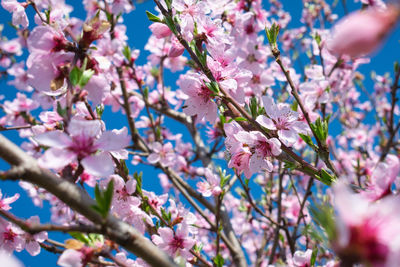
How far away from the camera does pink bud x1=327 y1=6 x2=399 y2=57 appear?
0.58m

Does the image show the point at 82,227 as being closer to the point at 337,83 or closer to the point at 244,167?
the point at 244,167

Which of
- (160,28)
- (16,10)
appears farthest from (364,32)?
(16,10)

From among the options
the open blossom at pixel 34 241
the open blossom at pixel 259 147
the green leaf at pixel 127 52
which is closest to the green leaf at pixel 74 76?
the open blossom at pixel 259 147

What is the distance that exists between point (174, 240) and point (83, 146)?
1.01 meters

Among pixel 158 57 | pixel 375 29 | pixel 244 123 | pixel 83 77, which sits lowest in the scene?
pixel 375 29

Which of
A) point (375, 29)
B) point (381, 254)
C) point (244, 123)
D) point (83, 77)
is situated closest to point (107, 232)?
point (83, 77)

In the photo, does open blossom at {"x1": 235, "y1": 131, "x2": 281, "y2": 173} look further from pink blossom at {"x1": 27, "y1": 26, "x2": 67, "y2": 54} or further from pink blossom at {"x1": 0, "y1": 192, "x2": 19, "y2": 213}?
pink blossom at {"x1": 0, "y1": 192, "x2": 19, "y2": 213}

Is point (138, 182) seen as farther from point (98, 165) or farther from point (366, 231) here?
point (366, 231)

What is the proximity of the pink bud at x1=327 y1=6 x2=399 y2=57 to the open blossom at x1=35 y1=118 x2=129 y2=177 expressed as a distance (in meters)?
0.77

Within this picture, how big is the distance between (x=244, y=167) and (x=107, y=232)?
95 cm

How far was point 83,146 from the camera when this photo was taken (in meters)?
1.07

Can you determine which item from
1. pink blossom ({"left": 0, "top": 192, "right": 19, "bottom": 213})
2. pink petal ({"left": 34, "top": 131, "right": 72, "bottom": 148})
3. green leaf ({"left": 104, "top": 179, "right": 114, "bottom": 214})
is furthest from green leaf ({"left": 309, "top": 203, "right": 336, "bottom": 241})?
pink blossom ({"left": 0, "top": 192, "right": 19, "bottom": 213})

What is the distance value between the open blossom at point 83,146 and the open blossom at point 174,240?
2.90 feet

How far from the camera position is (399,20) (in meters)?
0.58
